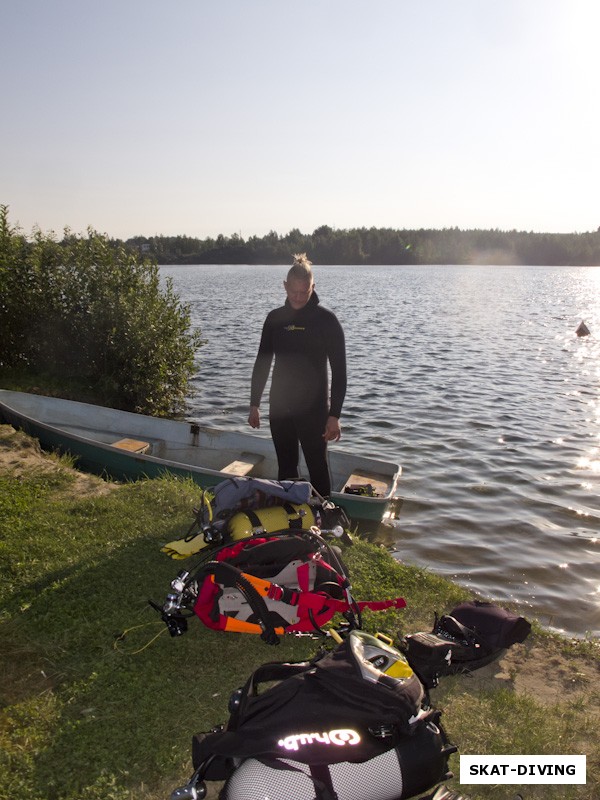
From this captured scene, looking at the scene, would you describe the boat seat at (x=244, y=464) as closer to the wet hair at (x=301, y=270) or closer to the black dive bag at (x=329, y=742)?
the wet hair at (x=301, y=270)

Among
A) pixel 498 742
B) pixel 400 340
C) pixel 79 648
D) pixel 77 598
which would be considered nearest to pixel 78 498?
pixel 77 598

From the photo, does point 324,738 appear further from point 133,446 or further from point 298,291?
point 133,446

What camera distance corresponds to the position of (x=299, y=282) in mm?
6102

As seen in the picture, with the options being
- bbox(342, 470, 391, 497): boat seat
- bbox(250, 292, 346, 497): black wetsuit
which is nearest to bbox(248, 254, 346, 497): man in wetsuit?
bbox(250, 292, 346, 497): black wetsuit

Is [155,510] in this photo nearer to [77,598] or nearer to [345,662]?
[77,598]

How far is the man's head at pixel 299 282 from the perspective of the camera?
20.0 feet

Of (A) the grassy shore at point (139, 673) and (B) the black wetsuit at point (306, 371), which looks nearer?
(A) the grassy shore at point (139, 673)

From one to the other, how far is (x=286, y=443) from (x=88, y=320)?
427 inches

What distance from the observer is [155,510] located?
7.12m

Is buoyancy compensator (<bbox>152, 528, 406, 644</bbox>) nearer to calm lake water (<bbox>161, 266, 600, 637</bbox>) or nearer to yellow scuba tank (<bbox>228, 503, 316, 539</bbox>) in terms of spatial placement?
yellow scuba tank (<bbox>228, 503, 316, 539</bbox>)

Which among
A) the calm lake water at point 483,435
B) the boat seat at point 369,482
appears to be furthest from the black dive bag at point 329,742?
the boat seat at point 369,482

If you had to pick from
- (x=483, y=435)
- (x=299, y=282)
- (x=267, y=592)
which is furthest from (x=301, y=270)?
(x=483, y=435)

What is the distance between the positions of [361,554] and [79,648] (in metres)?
3.00

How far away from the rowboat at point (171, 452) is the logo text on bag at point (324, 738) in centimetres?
566
